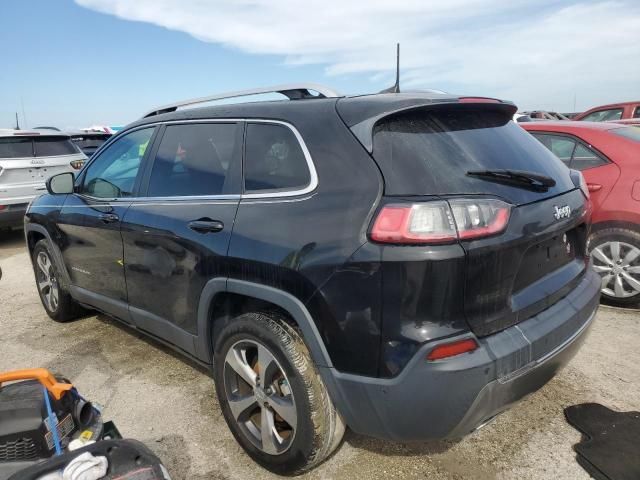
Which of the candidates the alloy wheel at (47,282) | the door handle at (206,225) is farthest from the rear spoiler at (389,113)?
the alloy wheel at (47,282)

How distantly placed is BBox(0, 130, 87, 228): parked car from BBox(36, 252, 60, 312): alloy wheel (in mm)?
3543

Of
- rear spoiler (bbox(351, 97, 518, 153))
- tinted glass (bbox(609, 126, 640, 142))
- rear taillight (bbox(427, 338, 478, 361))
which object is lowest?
rear taillight (bbox(427, 338, 478, 361))

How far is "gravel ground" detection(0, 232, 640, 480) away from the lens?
2.44 m

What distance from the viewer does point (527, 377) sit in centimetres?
200

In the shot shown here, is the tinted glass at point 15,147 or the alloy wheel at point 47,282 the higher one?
the tinted glass at point 15,147

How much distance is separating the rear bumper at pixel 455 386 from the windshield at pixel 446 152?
23.4 inches

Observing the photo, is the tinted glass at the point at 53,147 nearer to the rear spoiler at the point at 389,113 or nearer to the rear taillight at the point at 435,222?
the rear spoiler at the point at 389,113

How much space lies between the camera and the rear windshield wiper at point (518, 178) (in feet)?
6.66

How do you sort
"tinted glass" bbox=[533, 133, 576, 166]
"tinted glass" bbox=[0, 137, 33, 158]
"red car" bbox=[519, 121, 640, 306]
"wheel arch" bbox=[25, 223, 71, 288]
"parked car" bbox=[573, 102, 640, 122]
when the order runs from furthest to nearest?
"parked car" bbox=[573, 102, 640, 122] < "tinted glass" bbox=[0, 137, 33, 158] < "tinted glass" bbox=[533, 133, 576, 166] < "red car" bbox=[519, 121, 640, 306] < "wheel arch" bbox=[25, 223, 71, 288]

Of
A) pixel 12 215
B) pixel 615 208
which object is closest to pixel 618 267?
pixel 615 208

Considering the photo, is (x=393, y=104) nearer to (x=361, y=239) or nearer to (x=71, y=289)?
(x=361, y=239)

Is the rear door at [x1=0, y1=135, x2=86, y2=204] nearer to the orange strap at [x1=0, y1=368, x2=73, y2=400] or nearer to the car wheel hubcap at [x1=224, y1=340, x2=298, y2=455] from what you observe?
the orange strap at [x1=0, y1=368, x2=73, y2=400]

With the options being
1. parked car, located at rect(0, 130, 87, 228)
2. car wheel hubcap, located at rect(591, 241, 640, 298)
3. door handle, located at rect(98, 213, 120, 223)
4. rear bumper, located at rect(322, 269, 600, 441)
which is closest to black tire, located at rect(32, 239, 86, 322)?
door handle, located at rect(98, 213, 120, 223)

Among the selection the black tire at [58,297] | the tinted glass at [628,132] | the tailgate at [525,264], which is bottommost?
the black tire at [58,297]
